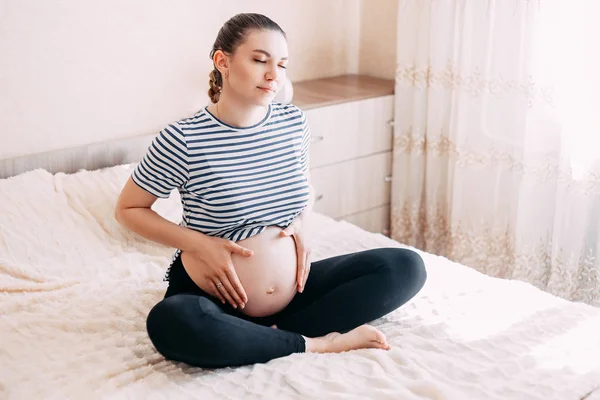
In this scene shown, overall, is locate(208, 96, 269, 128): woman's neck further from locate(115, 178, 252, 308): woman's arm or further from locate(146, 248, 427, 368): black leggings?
locate(146, 248, 427, 368): black leggings

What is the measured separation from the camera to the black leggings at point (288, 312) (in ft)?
4.90

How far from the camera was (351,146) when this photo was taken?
2881mm

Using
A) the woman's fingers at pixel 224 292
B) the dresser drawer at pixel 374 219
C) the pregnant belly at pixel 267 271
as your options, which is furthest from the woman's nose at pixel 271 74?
the dresser drawer at pixel 374 219

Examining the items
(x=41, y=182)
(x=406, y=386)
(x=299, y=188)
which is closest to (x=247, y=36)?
(x=299, y=188)

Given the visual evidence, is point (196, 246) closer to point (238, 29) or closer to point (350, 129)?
point (238, 29)

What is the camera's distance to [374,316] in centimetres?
172

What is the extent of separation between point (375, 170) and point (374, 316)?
1345 millimetres

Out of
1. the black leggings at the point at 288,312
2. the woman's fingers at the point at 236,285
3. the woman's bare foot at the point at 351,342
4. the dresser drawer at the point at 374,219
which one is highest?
the woman's fingers at the point at 236,285

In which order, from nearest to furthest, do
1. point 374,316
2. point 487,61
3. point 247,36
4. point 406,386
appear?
point 406,386 → point 247,36 → point 374,316 → point 487,61

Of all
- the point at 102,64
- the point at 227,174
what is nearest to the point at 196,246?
the point at 227,174

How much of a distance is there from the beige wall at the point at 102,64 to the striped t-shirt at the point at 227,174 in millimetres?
936

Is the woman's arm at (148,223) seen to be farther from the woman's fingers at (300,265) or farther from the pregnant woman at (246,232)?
the woman's fingers at (300,265)

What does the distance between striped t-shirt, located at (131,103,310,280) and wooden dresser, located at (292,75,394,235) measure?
102cm

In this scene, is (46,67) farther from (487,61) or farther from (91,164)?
(487,61)
